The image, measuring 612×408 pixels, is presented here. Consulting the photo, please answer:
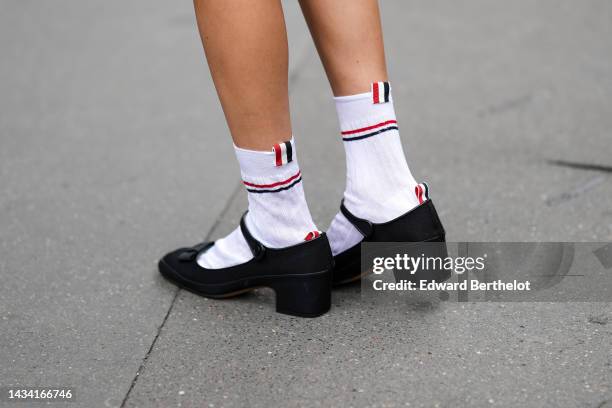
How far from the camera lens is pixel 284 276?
1885 millimetres

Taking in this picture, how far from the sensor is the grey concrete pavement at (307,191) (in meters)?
1.68

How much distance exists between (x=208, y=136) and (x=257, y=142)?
1427 millimetres

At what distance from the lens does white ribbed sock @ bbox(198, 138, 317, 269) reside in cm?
179

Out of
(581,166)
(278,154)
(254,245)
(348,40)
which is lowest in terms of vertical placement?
(581,166)

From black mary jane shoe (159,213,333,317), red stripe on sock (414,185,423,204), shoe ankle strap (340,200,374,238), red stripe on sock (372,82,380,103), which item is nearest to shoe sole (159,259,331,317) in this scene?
black mary jane shoe (159,213,333,317)

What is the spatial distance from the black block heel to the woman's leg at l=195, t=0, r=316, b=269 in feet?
0.30

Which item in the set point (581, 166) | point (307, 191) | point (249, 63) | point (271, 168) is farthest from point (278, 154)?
point (581, 166)

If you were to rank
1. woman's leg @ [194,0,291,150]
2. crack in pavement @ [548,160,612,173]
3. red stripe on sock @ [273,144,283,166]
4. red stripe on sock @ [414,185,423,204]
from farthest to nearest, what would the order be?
crack in pavement @ [548,160,612,173], red stripe on sock @ [414,185,423,204], red stripe on sock @ [273,144,283,166], woman's leg @ [194,0,291,150]

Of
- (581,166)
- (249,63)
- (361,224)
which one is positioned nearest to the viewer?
(249,63)

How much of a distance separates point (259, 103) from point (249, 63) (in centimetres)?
9

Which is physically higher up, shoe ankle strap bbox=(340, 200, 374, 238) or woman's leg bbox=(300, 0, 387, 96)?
woman's leg bbox=(300, 0, 387, 96)

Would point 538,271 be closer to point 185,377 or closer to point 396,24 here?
point 185,377

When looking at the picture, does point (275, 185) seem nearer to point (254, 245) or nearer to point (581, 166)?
point (254, 245)

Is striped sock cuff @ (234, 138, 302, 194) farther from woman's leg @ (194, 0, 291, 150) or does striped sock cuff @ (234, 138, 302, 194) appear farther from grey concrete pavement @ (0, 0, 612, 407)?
grey concrete pavement @ (0, 0, 612, 407)
